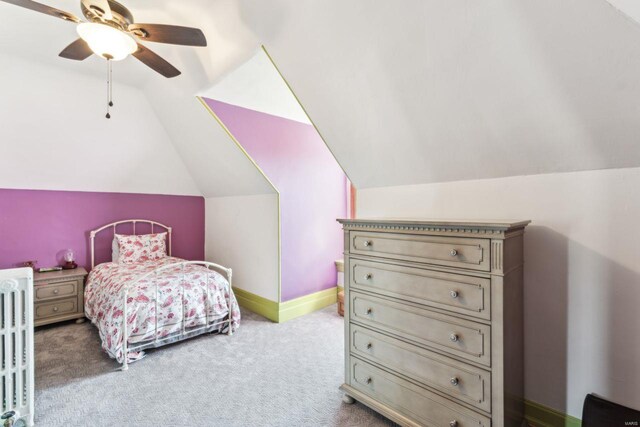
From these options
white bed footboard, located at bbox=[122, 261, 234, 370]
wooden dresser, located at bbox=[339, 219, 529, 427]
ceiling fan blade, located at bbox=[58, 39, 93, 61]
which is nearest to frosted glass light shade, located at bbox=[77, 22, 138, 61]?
ceiling fan blade, located at bbox=[58, 39, 93, 61]

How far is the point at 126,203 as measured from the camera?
14.4ft

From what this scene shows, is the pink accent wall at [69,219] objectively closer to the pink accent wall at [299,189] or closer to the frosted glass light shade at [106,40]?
the pink accent wall at [299,189]

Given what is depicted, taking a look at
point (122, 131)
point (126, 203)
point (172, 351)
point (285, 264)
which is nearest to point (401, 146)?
point (285, 264)

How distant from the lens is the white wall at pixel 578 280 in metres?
1.56

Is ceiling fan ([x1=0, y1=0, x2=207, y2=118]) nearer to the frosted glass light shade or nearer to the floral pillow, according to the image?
the frosted glass light shade

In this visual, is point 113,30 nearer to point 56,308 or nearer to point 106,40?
point 106,40

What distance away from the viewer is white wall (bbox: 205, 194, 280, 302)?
3.77m

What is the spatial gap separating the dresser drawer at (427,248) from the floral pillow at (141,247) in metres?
3.41

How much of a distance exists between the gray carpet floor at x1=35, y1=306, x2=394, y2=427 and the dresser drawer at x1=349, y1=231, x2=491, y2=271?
1103 millimetres

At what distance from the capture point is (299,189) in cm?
393

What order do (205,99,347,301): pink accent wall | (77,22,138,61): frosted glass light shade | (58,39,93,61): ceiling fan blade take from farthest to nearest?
(205,99,347,301): pink accent wall, (58,39,93,61): ceiling fan blade, (77,22,138,61): frosted glass light shade

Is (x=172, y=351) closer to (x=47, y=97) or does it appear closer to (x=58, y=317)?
(x=58, y=317)

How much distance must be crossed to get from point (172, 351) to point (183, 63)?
2.73 metres

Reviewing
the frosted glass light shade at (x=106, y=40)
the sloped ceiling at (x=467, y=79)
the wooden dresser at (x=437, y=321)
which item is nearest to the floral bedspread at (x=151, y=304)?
the wooden dresser at (x=437, y=321)
